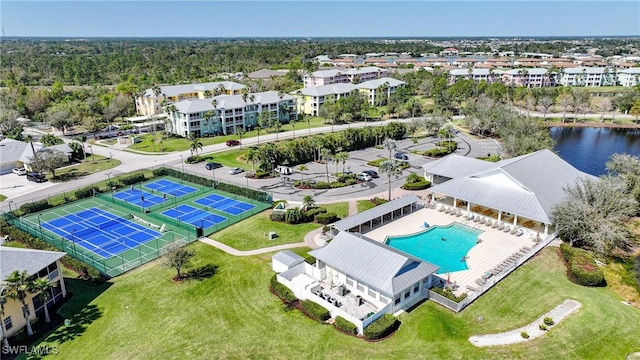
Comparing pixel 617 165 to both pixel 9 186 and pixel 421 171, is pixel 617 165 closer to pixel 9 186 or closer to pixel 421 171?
pixel 421 171

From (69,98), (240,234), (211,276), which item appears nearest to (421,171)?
(240,234)

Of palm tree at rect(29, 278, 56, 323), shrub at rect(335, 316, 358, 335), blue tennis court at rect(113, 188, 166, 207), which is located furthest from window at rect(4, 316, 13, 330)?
blue tennis court at rect(113, 188, 166, 207)

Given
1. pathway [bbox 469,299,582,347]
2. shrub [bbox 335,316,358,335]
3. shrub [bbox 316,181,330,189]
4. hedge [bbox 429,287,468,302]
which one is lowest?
pathway [bbox 469,299,582,347]

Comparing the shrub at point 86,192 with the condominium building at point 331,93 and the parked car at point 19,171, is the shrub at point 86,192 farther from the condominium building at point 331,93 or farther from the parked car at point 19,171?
A: the condominium building at point 331,93

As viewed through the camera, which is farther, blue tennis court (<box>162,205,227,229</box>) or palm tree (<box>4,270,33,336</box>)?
blue tennis court (<box>162,205,227,229</box>)

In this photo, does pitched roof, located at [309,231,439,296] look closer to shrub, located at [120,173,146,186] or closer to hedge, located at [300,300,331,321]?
hedge, located at [300,300,331,321]

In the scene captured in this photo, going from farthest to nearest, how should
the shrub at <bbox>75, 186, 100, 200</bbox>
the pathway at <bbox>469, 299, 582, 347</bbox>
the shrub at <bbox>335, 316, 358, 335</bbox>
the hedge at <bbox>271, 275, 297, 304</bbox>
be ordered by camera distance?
1. the shrub at <bbox>75, 186, 100, 200</bbox>
2. the hedge at <bbox>271, 275, 297, 304</bbox>
3. the shrub at <bbox>335, 316, 358, 335</bbox>
4. the pathway at <bbox>469, 299, 582, 347</bbox>

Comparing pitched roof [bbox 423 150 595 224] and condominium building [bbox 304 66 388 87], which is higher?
condominium building [bbox 304 66 388 87]
